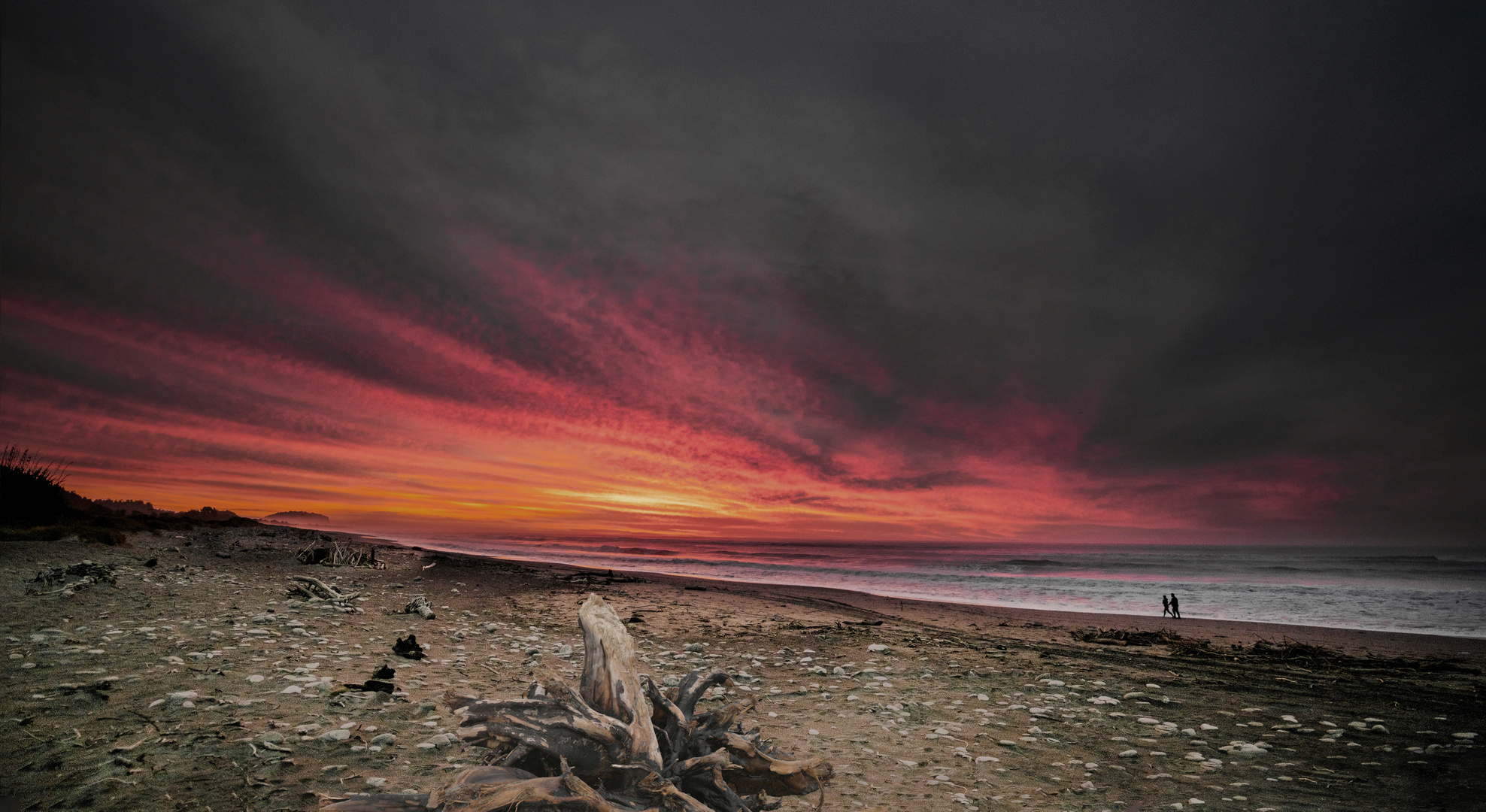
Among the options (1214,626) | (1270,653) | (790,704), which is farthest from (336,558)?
(1214,626)

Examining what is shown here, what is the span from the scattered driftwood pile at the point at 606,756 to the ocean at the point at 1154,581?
845 inches

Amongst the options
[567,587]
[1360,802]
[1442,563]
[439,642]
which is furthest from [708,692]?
[1442,563]

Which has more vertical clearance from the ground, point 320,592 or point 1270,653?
point 1270,653

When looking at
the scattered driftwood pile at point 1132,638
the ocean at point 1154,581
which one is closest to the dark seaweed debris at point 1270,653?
the scattered driftwood pile at point 1132,638

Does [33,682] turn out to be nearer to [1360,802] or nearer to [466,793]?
[466,793]

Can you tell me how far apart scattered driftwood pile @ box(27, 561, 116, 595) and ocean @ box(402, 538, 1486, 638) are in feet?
79.3

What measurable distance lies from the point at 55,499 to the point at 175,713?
98.0ft

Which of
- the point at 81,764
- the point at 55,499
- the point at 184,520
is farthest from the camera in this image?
the point at 184,520

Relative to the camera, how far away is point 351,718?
6.00 metres

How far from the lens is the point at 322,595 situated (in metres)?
13.5

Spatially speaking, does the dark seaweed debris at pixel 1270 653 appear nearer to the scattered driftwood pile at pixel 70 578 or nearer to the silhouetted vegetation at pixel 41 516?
the scattered driftwood pile at pixel 70 578

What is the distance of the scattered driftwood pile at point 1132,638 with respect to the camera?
1384cm

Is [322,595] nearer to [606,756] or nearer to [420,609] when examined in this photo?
[420,609]

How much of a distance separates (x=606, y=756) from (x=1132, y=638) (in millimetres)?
15278
